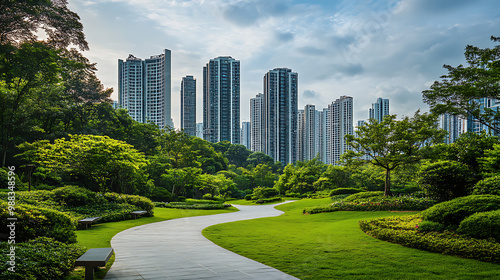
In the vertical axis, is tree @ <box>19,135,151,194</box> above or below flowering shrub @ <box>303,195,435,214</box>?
above

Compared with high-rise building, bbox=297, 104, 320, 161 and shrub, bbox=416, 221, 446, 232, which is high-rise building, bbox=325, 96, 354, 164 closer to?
high-rise building, bbox=297, 104, 320, 161

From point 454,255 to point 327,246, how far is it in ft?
8.91

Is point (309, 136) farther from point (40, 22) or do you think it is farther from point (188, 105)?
point (40, 22)

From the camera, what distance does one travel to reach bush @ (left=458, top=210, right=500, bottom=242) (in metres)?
6.63

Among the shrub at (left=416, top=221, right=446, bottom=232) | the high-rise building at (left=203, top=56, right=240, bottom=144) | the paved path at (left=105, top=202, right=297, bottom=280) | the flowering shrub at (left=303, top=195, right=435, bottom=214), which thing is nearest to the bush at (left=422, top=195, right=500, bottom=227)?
the shrub at (left=416, top=221, right=446, bottom=232)

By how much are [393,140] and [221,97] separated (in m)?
42.9

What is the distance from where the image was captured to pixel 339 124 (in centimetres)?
5478

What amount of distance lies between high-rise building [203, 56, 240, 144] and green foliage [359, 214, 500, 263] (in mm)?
51034

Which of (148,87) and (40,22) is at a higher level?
(148,87)

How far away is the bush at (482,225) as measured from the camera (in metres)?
6.63

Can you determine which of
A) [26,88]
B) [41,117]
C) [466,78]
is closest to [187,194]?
[41,117]

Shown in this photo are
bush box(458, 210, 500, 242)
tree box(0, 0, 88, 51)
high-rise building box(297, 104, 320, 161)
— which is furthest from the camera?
high-rise building box(297, 104, 320, 161)

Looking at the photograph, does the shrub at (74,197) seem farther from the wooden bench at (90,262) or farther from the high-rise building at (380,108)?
the high-rise building at (380,108)

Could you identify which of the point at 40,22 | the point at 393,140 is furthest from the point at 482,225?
the point at 40,22
